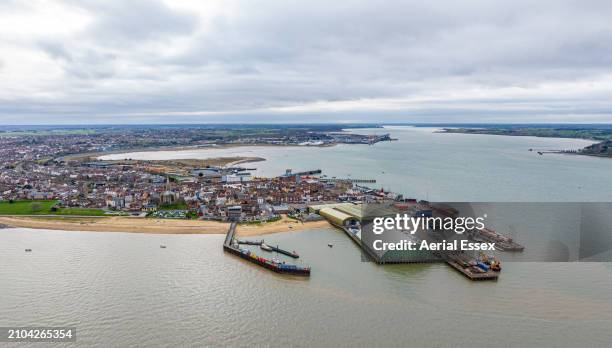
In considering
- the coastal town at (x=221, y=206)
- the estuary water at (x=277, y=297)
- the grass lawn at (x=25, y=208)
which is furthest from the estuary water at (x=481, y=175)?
the grass lawn at (x=25, y=208)

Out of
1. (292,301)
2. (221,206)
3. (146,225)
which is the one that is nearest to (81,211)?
(146,225)

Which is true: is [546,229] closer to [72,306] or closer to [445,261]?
[445,261]

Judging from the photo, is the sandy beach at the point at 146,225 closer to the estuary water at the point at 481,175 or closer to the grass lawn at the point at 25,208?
the grass lawn at the point at 25,208

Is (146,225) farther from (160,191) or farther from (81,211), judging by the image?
(160,191)

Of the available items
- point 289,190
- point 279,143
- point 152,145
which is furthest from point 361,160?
point 152,145

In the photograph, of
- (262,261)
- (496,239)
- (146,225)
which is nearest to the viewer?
(262,261)

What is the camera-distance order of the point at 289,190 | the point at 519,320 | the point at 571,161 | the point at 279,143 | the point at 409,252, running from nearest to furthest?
the point at 519,320
the point at 409,252
the point at 289,190
the point at 571,161
the point at 279,143
